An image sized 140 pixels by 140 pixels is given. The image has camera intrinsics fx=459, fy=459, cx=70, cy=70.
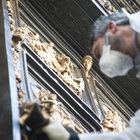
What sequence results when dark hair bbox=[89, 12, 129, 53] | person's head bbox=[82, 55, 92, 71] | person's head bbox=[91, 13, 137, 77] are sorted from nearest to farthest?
person's head bbox=[91, 13, 137, 77] → dark hair bbox=[89, 12, 129, 53] → person's head bbox=[82, 55, 92, 71]

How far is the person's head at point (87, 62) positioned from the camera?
13.6ft

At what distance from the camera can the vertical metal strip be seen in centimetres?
207

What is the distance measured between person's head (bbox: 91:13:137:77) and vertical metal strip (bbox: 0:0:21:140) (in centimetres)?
47

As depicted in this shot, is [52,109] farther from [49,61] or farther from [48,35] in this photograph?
[48,35]

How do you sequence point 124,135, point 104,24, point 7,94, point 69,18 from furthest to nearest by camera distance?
point 69,18
point 104,24
point 7,94
point 124,135

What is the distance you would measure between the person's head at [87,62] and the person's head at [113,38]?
1634 mm

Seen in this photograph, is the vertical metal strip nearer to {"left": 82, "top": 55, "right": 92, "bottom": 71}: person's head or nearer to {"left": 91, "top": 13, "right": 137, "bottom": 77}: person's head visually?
{"left": 91, "top": 13, "right": 137, "bottom": 77}: person's head

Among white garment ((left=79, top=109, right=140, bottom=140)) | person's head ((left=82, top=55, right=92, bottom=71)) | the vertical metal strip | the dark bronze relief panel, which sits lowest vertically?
white garment ((left=79, top=109, right=140, bottom=140))

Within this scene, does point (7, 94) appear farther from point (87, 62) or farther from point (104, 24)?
point (87, 62)

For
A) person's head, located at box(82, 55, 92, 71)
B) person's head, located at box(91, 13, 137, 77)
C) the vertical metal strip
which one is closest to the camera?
the vertical metal strip

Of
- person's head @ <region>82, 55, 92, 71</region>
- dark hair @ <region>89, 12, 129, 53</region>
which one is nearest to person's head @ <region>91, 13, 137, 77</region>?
dark hair @ <region>89, 12, 129, 53</region>

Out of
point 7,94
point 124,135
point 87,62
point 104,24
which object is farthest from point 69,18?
point 124,135

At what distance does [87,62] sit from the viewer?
4148 millimetres

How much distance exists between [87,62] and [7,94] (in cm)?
193
